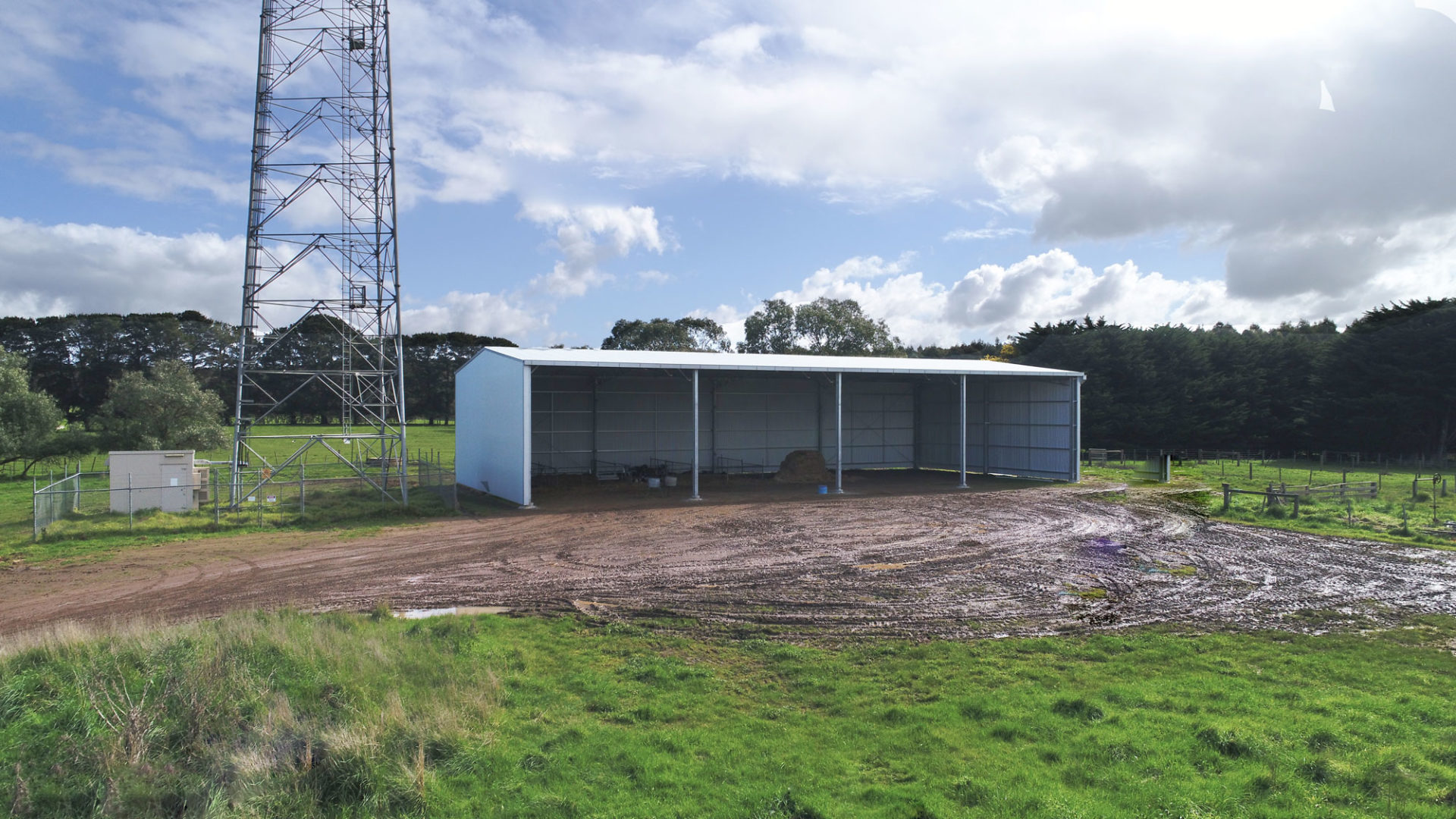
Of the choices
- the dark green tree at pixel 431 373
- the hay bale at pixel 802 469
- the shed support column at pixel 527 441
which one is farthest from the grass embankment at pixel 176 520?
the dark green tree at pixel 431 373

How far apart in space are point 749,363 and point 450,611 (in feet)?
65.7

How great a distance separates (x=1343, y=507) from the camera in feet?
83.0

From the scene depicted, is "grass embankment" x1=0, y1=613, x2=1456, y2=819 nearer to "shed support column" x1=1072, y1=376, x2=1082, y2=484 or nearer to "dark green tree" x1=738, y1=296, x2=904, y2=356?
"shed support column" x1=1072, y1=376, x2=1082, y2=484

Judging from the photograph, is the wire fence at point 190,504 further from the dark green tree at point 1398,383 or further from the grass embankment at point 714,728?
the dark green tree at point 1398,383

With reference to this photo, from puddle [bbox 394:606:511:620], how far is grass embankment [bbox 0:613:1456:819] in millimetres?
1873

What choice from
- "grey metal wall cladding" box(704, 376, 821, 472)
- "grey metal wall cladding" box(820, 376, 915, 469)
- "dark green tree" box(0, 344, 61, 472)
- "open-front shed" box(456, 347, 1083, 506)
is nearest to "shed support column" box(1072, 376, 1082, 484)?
"open-front shed" box(456, 347, 1083, 506)

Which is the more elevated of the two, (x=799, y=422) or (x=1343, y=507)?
(x=799, y=422)

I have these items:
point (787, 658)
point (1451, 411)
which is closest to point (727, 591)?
point (787, 658)

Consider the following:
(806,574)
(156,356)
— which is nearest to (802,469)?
(806,574)

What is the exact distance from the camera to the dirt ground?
1263cm

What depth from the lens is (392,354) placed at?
1155 inches

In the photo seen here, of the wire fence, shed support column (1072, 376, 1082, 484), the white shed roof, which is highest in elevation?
the white shed roof

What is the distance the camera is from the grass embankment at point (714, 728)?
6.40 m

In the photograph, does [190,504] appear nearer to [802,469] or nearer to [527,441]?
[527,441]
